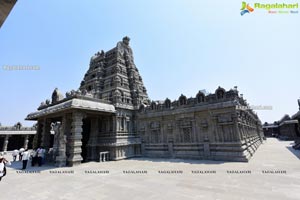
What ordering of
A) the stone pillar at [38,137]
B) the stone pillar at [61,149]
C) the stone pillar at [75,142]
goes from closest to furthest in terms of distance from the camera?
the stone pillar at [61,149], the stone pillar at [75,142], the stone pillar at [38,137]

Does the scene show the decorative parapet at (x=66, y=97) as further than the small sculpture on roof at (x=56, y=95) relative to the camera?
No

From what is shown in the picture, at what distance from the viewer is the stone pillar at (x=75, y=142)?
15.2 meters

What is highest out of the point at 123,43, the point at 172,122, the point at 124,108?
the point at 123,43

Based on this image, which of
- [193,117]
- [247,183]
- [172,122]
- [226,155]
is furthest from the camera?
[172,122]

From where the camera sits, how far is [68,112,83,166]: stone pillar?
597 inches

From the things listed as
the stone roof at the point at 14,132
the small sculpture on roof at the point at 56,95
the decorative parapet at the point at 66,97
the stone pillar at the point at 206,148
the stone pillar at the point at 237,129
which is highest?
the small sculpture on roof at the point at 56,95

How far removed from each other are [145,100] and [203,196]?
19675mm

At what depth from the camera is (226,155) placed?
14609mm

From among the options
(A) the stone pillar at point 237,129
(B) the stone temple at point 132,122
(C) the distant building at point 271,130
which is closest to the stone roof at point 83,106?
(B) the stone temple at point 132,122

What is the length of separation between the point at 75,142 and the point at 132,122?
8.27 meters

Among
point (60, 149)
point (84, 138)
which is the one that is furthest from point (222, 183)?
point (84, 138)

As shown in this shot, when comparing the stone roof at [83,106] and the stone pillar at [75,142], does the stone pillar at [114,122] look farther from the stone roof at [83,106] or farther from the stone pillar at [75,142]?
the stone pillar at [75,142]

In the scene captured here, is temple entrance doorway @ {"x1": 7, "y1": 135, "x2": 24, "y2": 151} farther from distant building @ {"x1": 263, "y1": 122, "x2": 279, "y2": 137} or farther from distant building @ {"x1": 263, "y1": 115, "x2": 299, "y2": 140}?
distant building @ {"x1": 263, "y1": 122, "x2": 279, "y2": 137}

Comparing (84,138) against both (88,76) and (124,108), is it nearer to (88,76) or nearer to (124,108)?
(124,108)
